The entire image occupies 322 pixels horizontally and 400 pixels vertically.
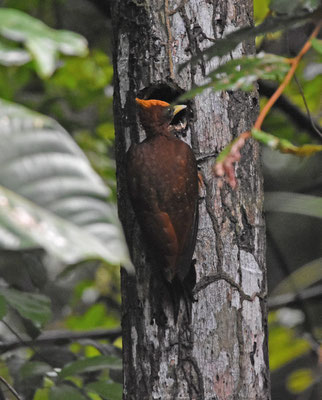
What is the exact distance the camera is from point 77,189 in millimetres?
839

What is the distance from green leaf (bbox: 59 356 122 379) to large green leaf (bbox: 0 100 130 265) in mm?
1263

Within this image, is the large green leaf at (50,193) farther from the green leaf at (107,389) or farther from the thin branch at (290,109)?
the thin branch at (290,109)

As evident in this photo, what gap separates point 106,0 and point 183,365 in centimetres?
201

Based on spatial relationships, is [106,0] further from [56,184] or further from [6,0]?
[56,184]

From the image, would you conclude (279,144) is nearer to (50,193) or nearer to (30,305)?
(50,193)

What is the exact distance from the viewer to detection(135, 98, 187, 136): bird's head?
5.99 feet

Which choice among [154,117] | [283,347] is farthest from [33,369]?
[283,347]

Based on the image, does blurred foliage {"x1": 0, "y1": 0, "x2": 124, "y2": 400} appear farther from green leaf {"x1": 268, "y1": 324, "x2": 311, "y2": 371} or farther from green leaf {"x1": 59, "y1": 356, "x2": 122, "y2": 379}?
green leaf {"x1": 268, "y1": 324, "x2": 311, "y2": 371}

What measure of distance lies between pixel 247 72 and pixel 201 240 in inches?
30.8

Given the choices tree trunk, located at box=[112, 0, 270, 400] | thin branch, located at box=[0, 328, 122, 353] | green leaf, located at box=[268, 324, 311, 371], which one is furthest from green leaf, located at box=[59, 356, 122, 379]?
green leaf, located at box=[268, 324, 311, 371]

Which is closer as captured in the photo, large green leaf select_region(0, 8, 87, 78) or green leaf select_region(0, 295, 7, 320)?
large green leaf select_region(0, 8, 87, 78)

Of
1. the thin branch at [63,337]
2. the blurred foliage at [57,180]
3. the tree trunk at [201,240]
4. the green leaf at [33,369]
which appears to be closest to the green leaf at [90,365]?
the blurred foliage at [57,180]

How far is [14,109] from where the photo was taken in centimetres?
84

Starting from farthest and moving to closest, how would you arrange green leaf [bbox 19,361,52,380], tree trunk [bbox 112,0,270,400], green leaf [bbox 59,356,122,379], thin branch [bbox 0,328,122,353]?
thin branch [bbox 0,328,122,353]
green leaf [bbox 19,361,52,380]
green leaf [bbox 59,356,122,379]
tree trunk [bbox 112,0,270,400]
